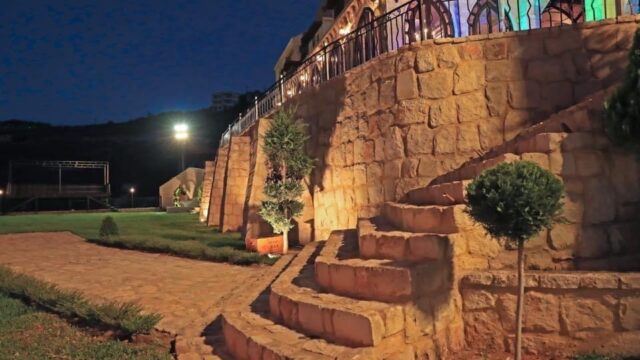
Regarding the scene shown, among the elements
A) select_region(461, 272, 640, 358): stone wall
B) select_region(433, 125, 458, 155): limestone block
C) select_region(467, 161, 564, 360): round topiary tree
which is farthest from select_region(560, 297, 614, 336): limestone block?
select_region(433, 125, 458, 155): limestone block

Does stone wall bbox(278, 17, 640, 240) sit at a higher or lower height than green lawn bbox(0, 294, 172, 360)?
→ higher

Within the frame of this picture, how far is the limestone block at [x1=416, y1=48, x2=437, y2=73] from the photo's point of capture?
8.28 meters

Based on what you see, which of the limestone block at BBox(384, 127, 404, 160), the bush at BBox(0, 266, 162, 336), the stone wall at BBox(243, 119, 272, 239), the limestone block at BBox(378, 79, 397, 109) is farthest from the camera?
the stone wall at BBox(243, 119, 272, 239)

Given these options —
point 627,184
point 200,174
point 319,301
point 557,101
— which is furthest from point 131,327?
point 200,174

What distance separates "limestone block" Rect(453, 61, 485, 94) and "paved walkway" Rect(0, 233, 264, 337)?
4907 millimetres

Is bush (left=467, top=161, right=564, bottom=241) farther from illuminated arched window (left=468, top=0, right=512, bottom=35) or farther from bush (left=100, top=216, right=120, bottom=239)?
bush (left=100, top=216, right=120, bottom=239)

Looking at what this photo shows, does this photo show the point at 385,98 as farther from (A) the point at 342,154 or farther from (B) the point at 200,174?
(B) the point at 200,174

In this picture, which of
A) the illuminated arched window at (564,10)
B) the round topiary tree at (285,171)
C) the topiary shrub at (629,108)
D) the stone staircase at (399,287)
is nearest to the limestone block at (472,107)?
the stone staircase at (399,287)

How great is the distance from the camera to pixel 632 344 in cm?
471

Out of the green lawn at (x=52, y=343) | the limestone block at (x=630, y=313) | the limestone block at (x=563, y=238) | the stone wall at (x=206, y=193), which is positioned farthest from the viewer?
the stone wall at (x=206, y=193)

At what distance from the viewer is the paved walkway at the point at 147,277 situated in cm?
714

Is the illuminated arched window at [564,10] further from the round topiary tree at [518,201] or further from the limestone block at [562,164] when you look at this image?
the round topiary tree at [518,201]

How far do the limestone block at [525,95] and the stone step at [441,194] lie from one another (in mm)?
2490

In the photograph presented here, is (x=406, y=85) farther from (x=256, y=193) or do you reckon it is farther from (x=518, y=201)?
(x=256, y=193)
